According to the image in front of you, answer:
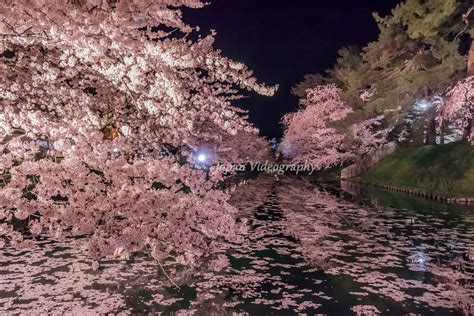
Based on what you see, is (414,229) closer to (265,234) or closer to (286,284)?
(265,234)

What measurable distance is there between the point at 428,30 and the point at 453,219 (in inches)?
415

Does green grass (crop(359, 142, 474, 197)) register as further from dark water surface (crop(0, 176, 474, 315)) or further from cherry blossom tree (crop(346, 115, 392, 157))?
dark water surface (crop(0, 176, 474, 315))

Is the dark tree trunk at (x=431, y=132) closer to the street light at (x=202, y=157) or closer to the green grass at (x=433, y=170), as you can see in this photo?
the green grass at (x=433, y=170)

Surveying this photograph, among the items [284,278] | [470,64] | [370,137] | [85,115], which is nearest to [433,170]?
[470,64]

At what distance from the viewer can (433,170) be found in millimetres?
30234

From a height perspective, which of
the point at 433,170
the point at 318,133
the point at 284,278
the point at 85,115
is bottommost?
the point at 284,278

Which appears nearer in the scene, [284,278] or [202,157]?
[284,278]

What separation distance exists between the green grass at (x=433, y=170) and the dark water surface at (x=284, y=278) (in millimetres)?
9757

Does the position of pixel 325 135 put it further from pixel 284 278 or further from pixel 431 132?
pixel 284 278

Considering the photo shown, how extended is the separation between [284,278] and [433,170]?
73.8ft

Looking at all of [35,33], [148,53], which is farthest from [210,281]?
[35,33]

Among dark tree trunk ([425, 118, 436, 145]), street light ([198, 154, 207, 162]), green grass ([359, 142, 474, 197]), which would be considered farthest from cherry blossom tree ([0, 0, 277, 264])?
dark tree trunk ([425, 118, 436, 145])

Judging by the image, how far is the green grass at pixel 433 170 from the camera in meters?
26.7

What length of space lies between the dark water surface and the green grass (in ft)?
32.0
